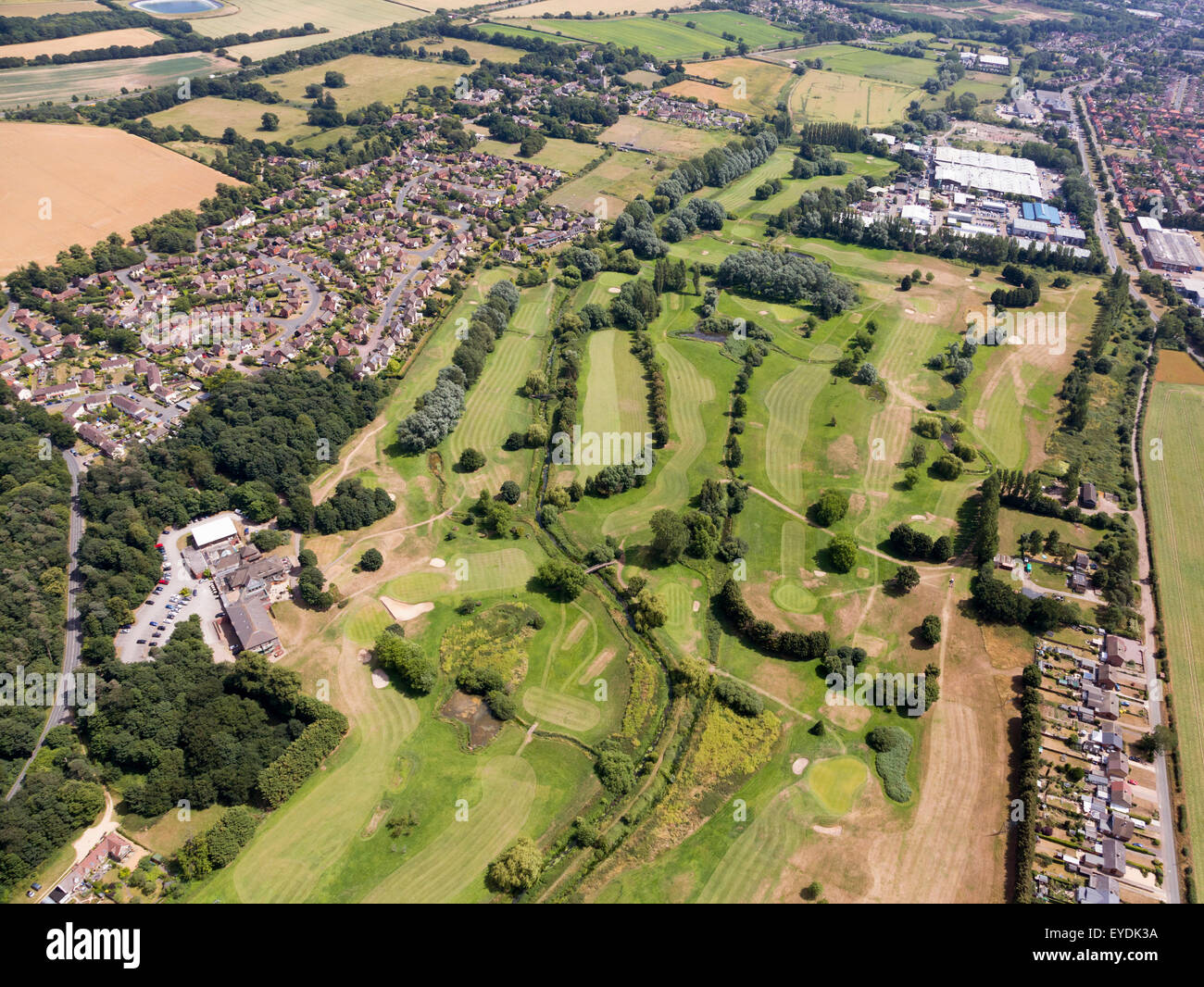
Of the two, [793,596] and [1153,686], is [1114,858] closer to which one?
[1153,686]

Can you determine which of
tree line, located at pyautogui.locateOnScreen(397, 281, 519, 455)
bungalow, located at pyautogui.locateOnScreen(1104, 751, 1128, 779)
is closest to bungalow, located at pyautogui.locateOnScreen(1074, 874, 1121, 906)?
bungalow, located at pyautogui.locateOnScreen(1104, 751, 1128, 779)

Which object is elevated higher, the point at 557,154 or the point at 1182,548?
the point at 557,154

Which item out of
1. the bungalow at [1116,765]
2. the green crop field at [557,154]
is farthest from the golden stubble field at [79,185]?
the bungalow at [1116,765]

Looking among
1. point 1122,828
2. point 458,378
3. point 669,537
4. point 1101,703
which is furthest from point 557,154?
point 1122,828

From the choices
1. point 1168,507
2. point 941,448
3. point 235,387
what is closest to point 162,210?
point 235,387

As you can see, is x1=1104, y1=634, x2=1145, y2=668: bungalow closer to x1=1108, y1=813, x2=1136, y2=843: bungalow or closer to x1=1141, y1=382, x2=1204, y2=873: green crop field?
x1=1141, y1=382, x2=1204, y2=873: green crop field

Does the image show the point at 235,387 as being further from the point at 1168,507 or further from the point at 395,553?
the point at 1168,507
